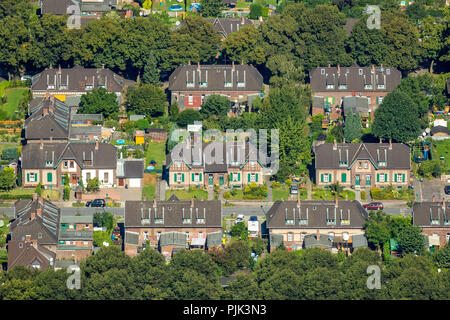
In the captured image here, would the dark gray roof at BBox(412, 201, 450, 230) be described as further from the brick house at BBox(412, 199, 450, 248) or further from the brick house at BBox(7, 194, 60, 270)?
the brick house at BBox(7, 194, 60, 270)

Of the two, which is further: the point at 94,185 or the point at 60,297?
the point at 94,185

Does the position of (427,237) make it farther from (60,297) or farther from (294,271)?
(60,297)

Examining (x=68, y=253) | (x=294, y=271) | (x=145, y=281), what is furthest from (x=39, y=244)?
(x=294, y=271)

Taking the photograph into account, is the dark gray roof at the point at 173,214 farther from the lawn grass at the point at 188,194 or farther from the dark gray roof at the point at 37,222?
the lawn grass at the point at 188,194

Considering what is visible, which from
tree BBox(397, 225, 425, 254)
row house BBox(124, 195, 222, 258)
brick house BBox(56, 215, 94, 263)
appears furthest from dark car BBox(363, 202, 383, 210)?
brick house BBox(56, 215, 94, 263)

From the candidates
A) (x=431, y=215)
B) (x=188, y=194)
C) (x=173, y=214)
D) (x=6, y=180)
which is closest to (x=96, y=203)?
(x=188, y=194)

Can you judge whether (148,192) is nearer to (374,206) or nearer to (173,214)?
(173,214)

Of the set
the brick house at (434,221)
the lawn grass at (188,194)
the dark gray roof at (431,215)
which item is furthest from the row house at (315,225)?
the lawn grass at (188,194)
